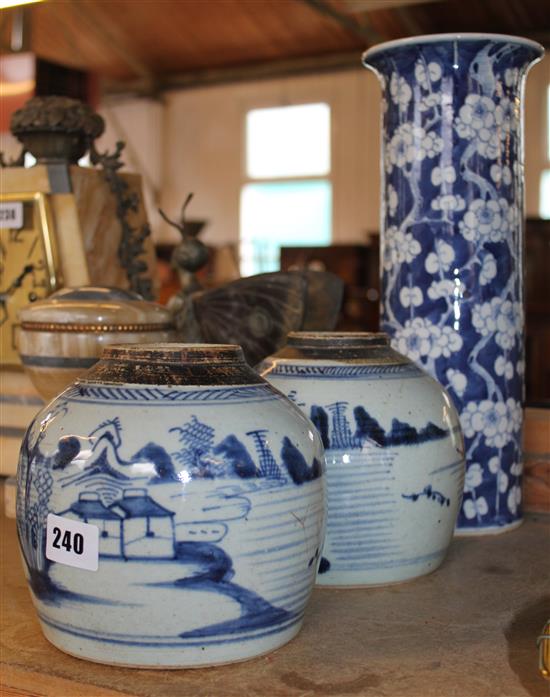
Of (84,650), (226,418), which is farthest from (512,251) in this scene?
(84,650)

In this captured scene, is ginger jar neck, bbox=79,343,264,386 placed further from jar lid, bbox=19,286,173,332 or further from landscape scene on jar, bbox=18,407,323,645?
jar lid, bbox=19,286,173,332

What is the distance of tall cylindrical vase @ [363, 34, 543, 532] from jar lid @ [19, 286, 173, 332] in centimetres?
36

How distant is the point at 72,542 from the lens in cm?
83

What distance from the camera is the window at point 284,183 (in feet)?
28.0

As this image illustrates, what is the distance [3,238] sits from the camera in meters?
1.71

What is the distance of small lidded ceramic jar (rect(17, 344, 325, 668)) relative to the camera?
80 centimetres

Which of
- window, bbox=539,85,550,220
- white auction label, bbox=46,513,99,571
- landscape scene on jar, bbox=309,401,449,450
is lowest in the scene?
white auction label, bbox=46,513,99,571

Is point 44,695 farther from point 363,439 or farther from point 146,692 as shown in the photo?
point 363,439

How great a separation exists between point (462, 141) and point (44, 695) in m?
0.92

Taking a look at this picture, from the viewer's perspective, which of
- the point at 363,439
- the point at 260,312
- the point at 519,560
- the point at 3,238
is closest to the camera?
the point at 363,439

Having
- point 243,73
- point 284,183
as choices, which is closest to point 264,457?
point 284,183

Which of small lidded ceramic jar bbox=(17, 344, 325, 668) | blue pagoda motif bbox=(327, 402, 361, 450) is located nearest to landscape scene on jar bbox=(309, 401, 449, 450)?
blue pagoda motif bbox=(327, 402, 361, 450)

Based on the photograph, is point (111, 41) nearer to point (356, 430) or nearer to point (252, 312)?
point (252, 312)

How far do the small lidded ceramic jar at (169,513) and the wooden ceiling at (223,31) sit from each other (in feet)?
19.8
